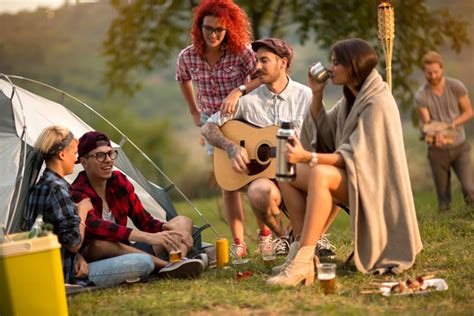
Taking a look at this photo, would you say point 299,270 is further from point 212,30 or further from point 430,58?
point 430,58

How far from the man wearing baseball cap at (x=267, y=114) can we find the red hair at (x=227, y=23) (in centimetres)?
14

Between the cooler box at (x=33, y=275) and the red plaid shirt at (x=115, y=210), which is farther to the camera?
the red plaid shirt at (x=115, y=210)

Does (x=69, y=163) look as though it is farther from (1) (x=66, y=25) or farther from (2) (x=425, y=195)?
(1) (x=66, y=25)

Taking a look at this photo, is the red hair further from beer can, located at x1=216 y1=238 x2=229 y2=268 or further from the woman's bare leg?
the woman's bare leg

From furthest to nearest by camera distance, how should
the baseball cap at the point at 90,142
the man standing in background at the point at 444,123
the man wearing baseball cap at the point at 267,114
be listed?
the man standing in background at the point at 444,123 < the man wearing baseball cap at the point at 267,114 < the baseball cap at the point at 90,142

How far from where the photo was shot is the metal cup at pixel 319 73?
14.3 ft

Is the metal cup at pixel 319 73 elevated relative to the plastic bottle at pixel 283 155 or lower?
elevated

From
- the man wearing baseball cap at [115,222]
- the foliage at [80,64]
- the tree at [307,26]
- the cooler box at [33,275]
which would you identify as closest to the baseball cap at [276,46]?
the man wearing baseball cap at [115,222]

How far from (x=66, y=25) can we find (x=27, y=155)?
33.6 feet

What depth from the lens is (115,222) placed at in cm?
484

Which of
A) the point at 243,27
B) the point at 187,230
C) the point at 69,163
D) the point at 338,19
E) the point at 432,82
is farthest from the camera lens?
the point at 338,19

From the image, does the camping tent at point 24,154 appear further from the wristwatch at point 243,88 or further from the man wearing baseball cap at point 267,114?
the wristwatch at point 243,88

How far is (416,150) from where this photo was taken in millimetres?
12297

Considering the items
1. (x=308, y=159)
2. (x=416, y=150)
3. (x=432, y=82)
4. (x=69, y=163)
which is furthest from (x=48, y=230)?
(x=416, y=150)
